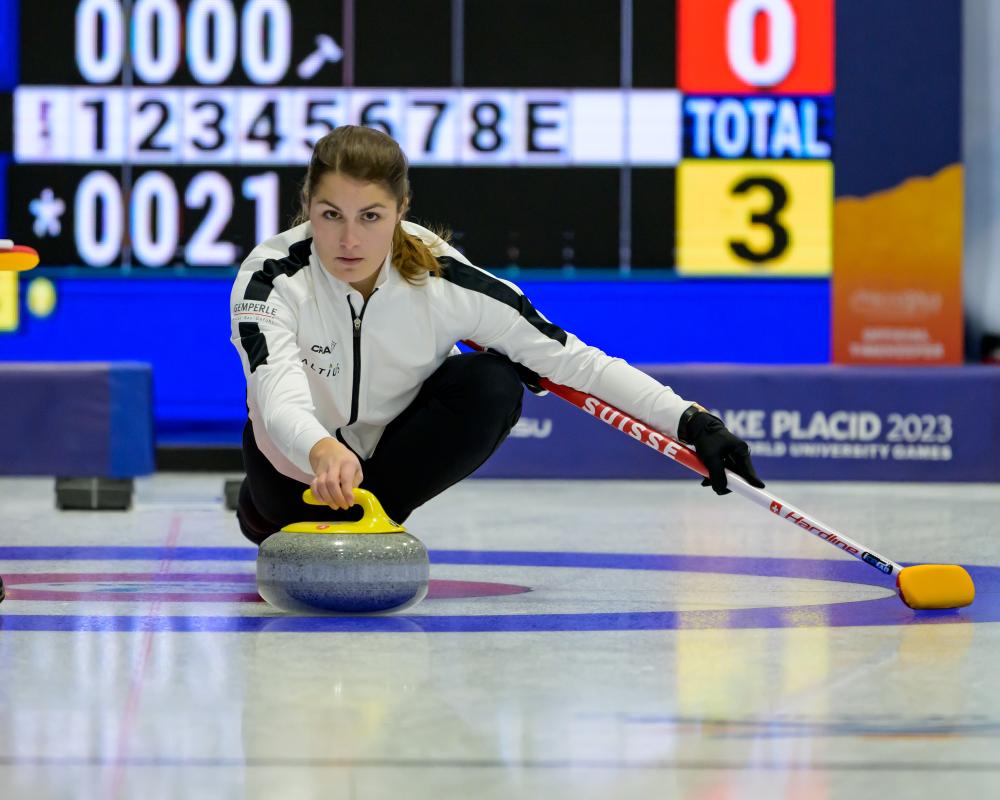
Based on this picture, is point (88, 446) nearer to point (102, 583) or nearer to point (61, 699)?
point (102, 583)

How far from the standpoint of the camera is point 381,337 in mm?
3117

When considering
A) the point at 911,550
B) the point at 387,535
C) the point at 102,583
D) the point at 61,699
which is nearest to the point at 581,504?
the point at 911,550

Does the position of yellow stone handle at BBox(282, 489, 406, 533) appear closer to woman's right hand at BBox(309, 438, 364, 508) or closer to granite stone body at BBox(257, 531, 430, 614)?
granite stone body at BBox(257, 531, 430, 614)

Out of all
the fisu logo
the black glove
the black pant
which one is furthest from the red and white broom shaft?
the fisu logo

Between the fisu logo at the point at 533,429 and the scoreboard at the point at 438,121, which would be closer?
the fisu logo at the point at 533,429

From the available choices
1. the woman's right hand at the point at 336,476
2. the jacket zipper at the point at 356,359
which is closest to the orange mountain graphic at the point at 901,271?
the jacket zipper at the point at 356,359

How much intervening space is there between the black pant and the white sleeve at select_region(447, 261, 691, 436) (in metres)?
0.07

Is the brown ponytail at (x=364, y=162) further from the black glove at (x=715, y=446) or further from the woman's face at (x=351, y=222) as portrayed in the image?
the black glove at (x=715, y=446)

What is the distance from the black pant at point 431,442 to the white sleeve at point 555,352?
7 cm

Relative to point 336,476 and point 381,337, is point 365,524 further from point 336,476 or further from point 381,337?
point 381,337

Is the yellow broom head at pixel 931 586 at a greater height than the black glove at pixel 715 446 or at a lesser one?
lesser

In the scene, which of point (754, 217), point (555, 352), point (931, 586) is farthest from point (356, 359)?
point (754, 217)

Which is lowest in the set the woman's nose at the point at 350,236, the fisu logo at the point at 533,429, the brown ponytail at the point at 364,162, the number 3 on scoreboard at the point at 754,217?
the fisu logo at the point at 533,429

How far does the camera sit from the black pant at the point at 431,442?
3.20 metres
